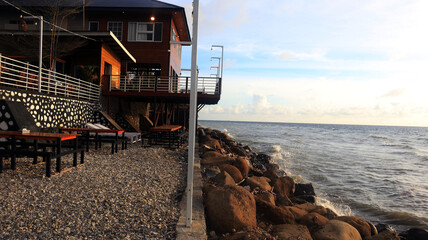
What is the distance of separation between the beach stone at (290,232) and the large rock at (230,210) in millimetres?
373

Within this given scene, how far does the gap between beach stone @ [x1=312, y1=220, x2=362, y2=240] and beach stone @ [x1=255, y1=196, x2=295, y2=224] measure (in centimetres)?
51

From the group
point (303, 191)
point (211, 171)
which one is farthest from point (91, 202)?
point (303, 191)

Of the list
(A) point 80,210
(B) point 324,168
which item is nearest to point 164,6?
(B) point 324,168

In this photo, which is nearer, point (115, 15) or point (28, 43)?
point (28, 43)

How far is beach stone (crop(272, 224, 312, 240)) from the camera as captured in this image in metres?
4.09

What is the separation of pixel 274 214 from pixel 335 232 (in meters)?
1.06

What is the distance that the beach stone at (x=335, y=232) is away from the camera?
4.59 metres

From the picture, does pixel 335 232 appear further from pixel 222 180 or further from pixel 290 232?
pixel 222 180

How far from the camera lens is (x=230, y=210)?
4.23 metres

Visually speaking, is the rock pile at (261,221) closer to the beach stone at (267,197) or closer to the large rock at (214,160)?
the beach stone at (267,197)

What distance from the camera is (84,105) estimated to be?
1362 centimetres

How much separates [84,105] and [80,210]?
10.8 m

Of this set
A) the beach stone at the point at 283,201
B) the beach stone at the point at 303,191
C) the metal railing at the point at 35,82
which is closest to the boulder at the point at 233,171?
the beach stone at the point at 283,201

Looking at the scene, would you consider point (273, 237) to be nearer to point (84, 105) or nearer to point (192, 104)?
point (192, 104)
